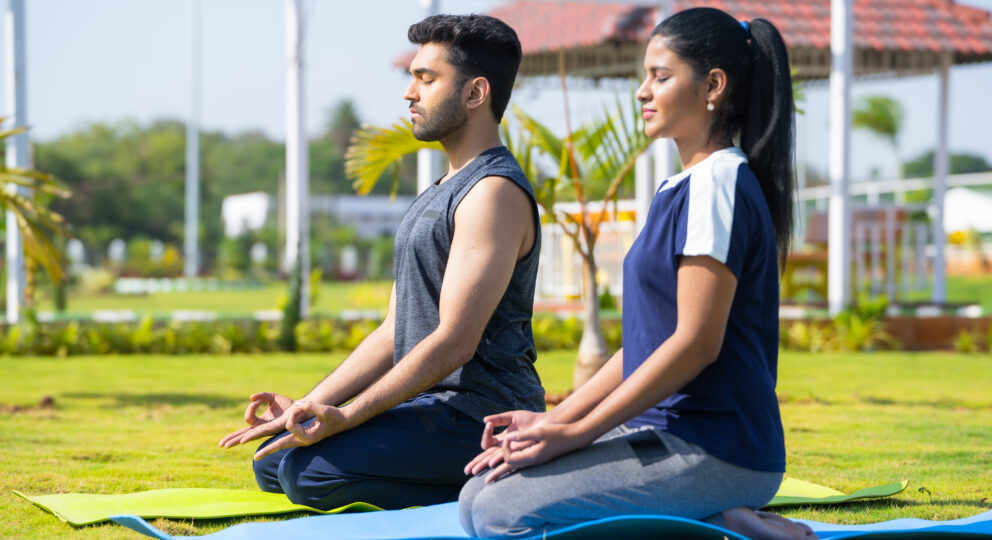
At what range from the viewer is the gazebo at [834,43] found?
1040cm

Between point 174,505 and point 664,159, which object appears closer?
point 174,505

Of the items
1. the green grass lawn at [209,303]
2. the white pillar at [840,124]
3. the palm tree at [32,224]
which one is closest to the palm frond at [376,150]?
the palm tree at [32,224]

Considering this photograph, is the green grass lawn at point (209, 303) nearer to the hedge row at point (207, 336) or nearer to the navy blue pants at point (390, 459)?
the hedge row at point (207, 336)

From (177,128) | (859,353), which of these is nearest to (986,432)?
(859,353)

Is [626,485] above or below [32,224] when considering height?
below

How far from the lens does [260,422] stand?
334cm

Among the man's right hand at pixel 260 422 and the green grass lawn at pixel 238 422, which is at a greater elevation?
the man's right hand at pixel 260 422

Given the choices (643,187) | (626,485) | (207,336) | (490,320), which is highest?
(643,187)

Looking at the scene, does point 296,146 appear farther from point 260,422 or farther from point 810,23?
point 260,422

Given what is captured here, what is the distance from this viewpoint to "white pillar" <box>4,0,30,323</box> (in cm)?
1016

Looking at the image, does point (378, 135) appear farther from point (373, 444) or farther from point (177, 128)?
point (177, 128)

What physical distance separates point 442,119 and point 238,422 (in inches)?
133

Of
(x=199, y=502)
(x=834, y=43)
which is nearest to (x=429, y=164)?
(x=834, y=43)

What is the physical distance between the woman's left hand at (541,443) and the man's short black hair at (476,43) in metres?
1.17
